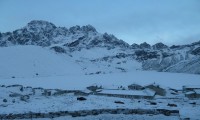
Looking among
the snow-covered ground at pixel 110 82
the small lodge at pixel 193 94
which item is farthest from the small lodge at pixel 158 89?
the small lodge at pixel 193 94

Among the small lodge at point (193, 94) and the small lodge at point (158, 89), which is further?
the small lodge at point (158, 89)

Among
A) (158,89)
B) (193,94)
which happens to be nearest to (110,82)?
(158,89)

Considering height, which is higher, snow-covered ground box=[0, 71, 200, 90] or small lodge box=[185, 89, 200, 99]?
snow-covered ground box=[0, 71, 200, 90]

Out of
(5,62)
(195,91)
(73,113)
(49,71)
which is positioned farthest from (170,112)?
(5,62)

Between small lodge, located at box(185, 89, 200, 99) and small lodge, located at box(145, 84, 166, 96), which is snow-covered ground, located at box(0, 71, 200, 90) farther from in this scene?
small lodge, located at box(185, 89, 200, 99)

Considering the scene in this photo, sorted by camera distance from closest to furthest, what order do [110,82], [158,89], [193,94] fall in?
[193,94]
[158,89]
[110,82]

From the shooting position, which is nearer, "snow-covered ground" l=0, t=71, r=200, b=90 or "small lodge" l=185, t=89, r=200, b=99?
"small lodge" l=185, t=89, r=200, b=99

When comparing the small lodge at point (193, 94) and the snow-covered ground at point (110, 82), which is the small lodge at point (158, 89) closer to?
the snow-covered ground at point (110, 82)

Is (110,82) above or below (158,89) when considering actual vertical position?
above

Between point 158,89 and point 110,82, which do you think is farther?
point 110,82

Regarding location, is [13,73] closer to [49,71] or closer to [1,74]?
[1,74]

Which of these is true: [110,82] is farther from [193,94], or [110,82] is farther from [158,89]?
[193,94]

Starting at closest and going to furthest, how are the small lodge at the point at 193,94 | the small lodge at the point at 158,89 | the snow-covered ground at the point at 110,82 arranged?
the small lodge at the point at 193,94
the small lodge at the point at 158,89
the snow-covered ground at the point at 110,82

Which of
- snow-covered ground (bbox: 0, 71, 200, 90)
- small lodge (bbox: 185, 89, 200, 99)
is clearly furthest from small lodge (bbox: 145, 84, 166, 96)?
small lodge (bbox: 185, 89, 200, 99)
